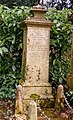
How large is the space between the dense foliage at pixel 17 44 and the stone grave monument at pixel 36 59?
682mm

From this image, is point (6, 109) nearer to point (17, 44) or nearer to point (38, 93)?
point (38, 93)

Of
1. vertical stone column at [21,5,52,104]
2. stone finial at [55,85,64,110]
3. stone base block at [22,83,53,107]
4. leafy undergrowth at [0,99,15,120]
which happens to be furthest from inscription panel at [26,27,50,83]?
stone finial at [55,85,64,110]

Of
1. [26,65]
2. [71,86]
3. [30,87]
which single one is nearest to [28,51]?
[26,65]

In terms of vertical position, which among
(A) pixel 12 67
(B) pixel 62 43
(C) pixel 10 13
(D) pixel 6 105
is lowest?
(D) pixel 6 105

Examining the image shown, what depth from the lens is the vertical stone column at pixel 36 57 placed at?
6.50 metres

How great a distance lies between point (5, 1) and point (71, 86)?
306 inches

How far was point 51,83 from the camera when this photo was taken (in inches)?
284

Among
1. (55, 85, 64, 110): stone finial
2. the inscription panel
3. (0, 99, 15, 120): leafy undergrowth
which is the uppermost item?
the inscription panel

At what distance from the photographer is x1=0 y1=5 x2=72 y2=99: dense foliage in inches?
286

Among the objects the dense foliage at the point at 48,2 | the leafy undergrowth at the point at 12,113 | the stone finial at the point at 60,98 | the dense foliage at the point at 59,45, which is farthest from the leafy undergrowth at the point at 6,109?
the dense foliage at the point at 48,2

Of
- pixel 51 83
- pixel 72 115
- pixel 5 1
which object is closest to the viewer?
pixel 72 115

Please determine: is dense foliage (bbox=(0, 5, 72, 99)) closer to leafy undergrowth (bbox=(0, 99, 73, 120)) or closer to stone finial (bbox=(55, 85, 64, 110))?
leafy undergrowth (bbox=(0, 99, 73, 120))

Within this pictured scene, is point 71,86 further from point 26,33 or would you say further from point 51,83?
point 26,33

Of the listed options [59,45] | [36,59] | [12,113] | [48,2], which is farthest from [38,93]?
[48,2]
